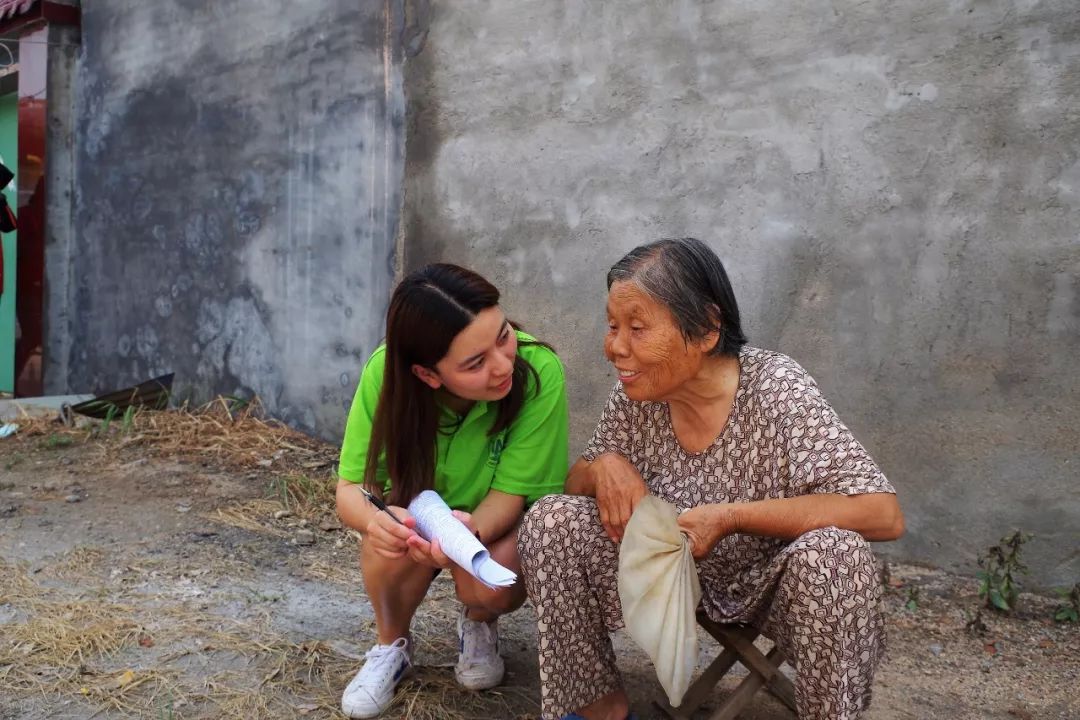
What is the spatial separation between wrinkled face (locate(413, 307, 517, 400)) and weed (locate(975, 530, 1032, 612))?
2.07 meters

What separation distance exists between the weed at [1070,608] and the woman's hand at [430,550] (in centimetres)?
226

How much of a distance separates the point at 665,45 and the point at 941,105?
49.7 inches

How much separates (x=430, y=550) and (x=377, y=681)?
0.57 metres

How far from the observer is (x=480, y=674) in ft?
8.75

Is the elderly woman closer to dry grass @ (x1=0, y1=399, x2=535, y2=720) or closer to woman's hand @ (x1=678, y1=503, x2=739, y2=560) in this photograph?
woman's hand @ (x1=678, y1=503, x2=739, y2=560)

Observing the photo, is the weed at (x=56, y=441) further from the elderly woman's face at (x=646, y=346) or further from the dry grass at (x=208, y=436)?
the elderly woman's face at (x=646, y=346)

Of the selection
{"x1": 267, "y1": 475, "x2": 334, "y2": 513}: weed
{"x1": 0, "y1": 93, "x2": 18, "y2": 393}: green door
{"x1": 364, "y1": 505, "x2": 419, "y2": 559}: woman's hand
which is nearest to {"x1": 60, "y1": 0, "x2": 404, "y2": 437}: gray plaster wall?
{"x1": 267, "y1": 475, "x2": 334, "y2": 513}: weed

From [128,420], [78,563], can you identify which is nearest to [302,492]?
[78,563]

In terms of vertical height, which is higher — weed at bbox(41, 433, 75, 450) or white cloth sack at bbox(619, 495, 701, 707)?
white cloth sack at bbox(619, 495, 701, 707)

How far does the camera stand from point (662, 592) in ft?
6.45

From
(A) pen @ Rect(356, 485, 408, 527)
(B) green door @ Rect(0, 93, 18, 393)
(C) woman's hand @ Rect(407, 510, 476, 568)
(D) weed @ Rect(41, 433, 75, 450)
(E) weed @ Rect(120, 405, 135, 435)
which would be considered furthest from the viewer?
(B) green door @ Rect(0, 93, 18, 393)

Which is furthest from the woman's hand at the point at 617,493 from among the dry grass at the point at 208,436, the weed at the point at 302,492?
the dry grass at the point at 208,436

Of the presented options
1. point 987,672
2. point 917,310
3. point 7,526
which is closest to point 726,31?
point 917,310

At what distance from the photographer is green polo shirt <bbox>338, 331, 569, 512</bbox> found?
248 cm
